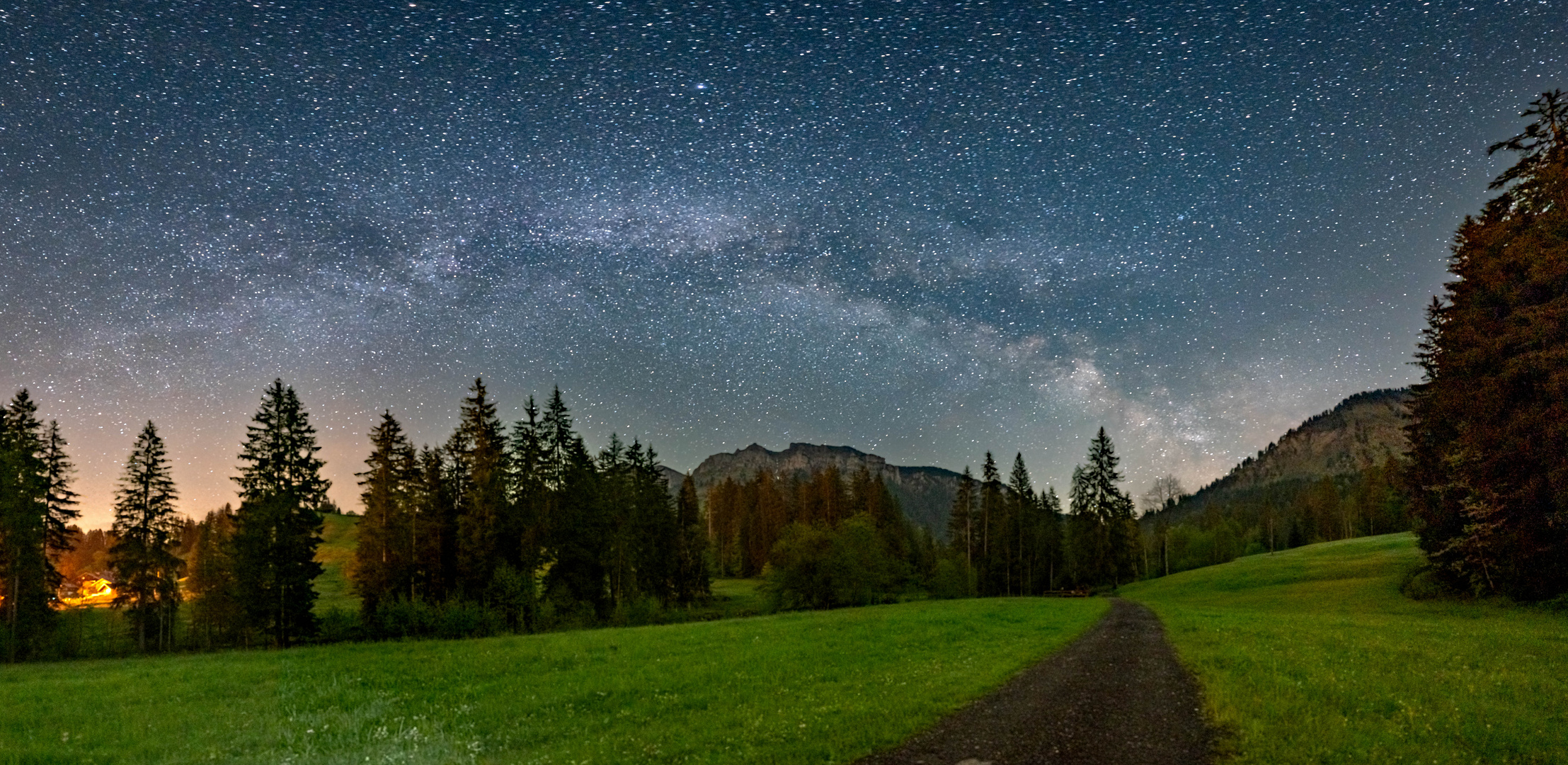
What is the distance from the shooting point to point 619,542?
61.8 meters

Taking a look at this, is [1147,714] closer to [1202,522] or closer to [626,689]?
[626,689]

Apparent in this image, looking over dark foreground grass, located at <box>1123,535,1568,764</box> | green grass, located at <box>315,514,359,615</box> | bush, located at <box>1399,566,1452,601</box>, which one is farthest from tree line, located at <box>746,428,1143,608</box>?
green grass, located at <box>315,514,359,615</box>

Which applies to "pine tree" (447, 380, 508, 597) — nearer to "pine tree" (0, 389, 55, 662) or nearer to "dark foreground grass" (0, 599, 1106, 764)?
"dark foreground grass" (0, 599, 1106, 764)

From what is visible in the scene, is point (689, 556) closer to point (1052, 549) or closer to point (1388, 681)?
Answer: point (1052, 549)

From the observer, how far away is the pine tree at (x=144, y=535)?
171 ft

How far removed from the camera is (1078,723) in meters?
13.1

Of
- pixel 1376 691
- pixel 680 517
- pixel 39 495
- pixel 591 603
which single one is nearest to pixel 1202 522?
pixel 680 517

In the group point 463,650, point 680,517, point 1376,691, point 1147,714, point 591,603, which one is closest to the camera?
point 1147,714

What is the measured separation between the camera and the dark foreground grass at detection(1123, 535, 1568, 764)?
1113cm

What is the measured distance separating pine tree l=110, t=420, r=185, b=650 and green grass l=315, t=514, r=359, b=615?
13085 mm

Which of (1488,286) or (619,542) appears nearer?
(1488,286)

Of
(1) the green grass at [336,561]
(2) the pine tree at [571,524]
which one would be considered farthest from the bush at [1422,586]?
(1) the green grass at [336,561]

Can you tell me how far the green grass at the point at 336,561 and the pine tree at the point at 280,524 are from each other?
4.19m

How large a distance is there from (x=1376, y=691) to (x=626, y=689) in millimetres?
A: 17036
